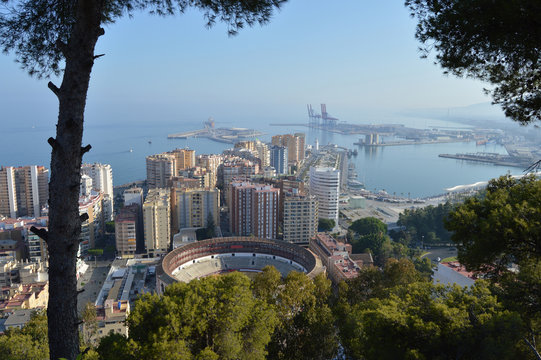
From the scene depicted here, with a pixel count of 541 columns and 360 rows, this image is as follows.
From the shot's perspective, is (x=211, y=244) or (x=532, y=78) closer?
(x=532, y=78)

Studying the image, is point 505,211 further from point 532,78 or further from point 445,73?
point 445,73

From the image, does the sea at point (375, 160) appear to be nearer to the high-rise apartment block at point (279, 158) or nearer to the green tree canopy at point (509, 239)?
the high-rise apartment block at point (279, 158)

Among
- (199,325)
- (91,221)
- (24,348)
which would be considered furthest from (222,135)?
(199,325)

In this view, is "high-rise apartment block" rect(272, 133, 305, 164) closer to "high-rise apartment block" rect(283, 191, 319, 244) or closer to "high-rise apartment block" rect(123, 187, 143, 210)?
"high-rise apartment block" rect(123, 187, 143, 210)

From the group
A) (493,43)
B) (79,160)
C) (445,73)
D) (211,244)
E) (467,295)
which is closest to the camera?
(79,160)

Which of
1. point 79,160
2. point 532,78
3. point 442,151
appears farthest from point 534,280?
point 442,151

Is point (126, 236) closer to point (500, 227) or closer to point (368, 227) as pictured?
point (368, 227)
